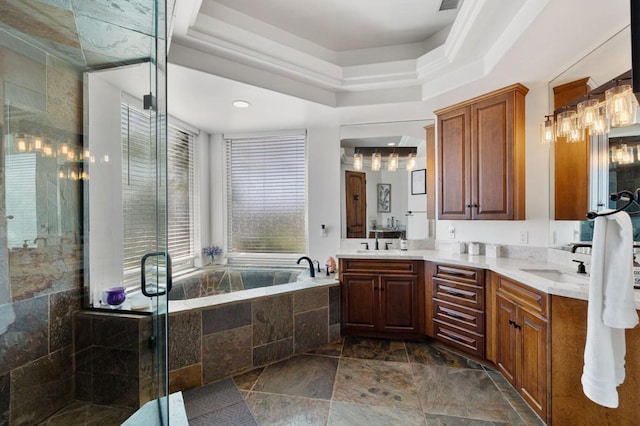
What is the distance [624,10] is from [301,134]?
2833mm

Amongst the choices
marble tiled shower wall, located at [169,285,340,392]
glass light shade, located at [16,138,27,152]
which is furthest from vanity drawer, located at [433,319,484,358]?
glass light shade, located at [16,138,27,152]

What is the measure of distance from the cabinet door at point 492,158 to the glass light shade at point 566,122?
14.2 inches

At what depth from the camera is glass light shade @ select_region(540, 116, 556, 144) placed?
2273mm

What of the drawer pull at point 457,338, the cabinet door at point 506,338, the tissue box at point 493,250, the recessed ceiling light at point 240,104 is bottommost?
the drawer pull at point 457,338

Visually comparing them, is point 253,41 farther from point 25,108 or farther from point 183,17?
point 25,108

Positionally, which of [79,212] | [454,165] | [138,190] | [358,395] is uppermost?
[454,165]

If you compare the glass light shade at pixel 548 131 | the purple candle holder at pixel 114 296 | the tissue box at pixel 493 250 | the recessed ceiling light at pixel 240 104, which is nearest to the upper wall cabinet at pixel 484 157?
the glass light shade at pixel 548 131

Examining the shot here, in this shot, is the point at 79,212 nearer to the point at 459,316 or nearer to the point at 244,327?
the point at 244,327

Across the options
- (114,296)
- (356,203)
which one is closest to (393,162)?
(356,203)

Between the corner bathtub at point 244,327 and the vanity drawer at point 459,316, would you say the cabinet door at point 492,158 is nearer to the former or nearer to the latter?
the vanity drawer at point 459,316

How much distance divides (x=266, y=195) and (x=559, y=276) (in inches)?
120

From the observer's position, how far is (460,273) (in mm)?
2549

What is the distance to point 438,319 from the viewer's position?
8.89ft

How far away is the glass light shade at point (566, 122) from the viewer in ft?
6.76
